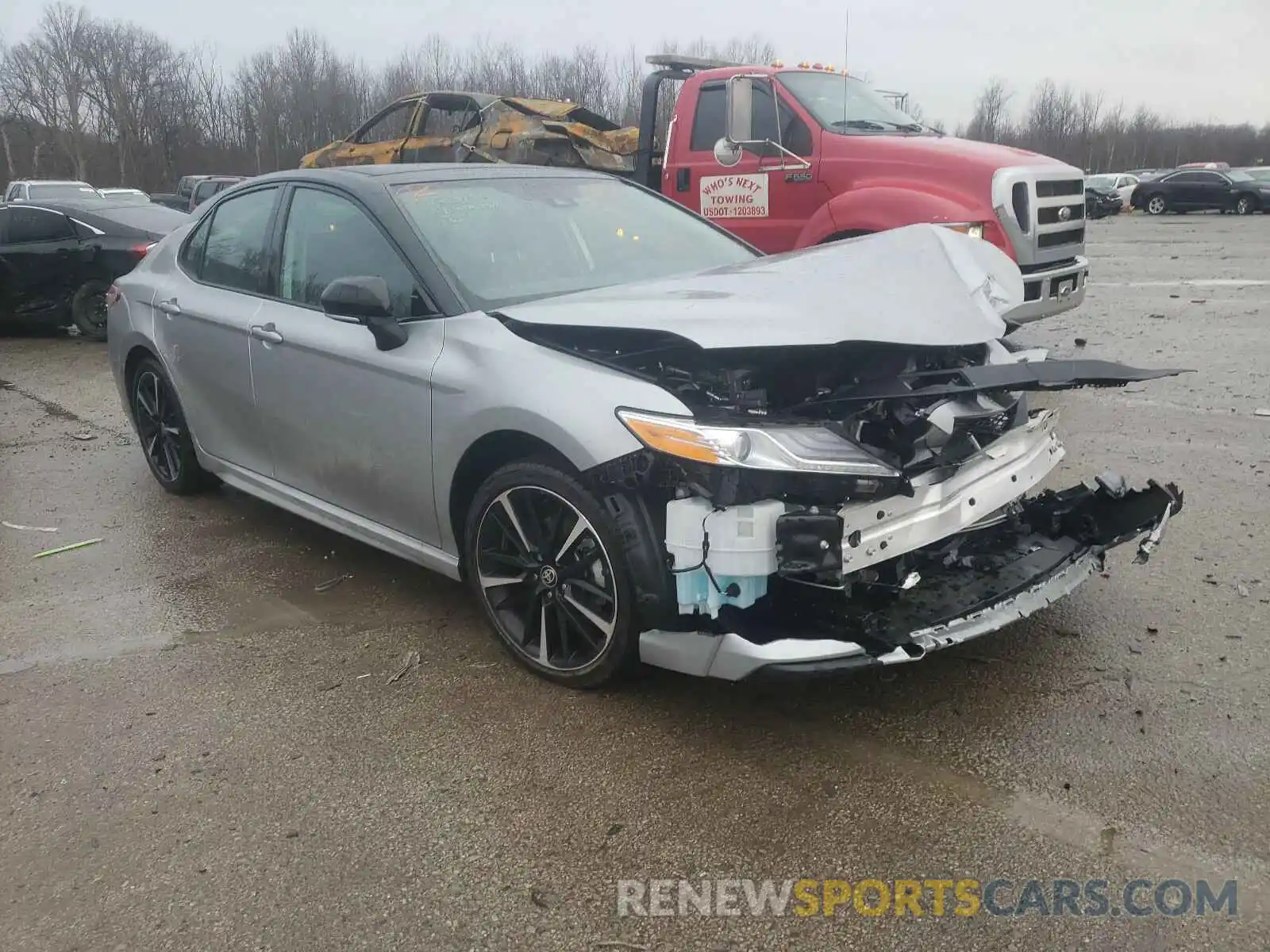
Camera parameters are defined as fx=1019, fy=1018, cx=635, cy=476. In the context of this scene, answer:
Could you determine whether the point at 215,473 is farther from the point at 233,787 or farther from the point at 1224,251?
the point at 1224,251

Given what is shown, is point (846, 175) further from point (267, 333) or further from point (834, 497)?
point (834, 497)

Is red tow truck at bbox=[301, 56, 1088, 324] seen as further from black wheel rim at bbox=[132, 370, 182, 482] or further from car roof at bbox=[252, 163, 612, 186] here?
black wheel rim at bbox=[132, 370, 182, 482]

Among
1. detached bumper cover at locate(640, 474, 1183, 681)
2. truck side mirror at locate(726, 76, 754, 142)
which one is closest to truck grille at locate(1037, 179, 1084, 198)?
truck side mirror at locate(726, 76, 754, 142)

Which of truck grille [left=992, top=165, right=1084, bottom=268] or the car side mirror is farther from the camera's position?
truck grille [left=992, top=165, right=1084, bottom=268]

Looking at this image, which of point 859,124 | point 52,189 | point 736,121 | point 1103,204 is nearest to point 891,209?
point 859,124

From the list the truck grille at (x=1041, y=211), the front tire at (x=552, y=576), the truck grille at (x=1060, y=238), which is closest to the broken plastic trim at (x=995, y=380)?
the front tire at (x=552, y=576)

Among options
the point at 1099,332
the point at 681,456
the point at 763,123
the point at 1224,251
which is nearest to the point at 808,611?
the point at 681,456

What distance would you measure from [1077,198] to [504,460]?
625cm

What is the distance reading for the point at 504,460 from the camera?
3.40 meters

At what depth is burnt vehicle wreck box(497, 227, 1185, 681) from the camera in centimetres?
274

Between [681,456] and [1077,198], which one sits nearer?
[681,456]

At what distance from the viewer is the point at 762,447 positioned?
108 inches

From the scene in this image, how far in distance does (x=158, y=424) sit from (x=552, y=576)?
330 centimetres

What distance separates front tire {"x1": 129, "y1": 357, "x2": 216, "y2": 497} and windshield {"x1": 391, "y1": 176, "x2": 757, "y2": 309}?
2121 millimetres
